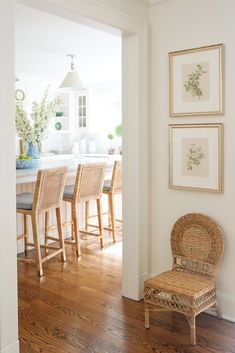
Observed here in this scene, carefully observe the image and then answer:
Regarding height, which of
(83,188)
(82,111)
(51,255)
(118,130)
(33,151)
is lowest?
(51,255)

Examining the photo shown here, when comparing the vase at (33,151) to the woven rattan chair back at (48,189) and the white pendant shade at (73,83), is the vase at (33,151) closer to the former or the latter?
the white pendant shade at (73,83)

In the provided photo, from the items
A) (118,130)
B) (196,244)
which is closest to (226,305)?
(196,244)

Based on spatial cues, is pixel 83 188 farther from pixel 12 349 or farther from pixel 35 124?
pixel 12 349

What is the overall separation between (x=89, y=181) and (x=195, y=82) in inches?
76.1

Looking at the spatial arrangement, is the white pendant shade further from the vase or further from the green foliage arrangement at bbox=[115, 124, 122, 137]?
the green foliage arrangement at bbox=[115, 124, 122, 137]

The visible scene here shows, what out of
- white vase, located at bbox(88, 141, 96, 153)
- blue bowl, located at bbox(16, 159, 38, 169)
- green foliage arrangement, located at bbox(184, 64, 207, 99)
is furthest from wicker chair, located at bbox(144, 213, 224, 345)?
white vase, located at bbox(88, 141, 96, 153)

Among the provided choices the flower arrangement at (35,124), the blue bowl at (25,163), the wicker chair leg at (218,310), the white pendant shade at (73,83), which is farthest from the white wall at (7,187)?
the white pendant shade at (73,83)

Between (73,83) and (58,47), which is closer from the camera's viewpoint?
(73,83)

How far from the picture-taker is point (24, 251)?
4.61m

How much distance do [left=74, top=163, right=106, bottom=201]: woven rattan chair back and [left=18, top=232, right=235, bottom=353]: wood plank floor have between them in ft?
3.11

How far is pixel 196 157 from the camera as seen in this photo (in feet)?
10.3

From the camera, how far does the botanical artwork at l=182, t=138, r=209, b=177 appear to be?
3098 mm

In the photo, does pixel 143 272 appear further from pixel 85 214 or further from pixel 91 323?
pixel 85 214

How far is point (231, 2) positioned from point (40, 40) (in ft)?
10.00
